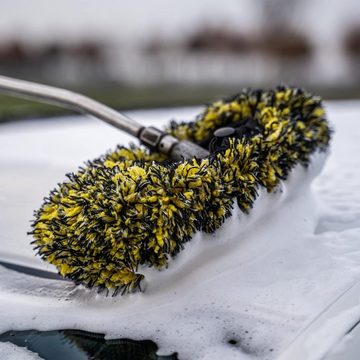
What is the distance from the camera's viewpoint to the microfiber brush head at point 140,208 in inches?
39.1

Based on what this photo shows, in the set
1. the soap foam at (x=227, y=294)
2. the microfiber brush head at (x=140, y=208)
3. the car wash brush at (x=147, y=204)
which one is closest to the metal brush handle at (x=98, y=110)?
the car wash brush at (x=147, y=204)

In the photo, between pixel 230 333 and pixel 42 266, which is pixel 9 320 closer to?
pixel 42 266

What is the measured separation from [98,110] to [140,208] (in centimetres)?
78

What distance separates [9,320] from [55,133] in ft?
8.33

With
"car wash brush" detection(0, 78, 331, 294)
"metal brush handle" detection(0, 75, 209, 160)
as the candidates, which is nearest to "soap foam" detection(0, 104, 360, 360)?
"car wash brush" detection(0, 78, 331, 294)

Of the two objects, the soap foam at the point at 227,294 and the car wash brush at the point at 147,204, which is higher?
the car wash brush at the point at 147,204

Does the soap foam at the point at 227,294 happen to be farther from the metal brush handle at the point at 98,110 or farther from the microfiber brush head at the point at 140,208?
the metal brush handle at the point at 98,110

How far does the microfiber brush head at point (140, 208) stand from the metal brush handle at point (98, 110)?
0.67ft

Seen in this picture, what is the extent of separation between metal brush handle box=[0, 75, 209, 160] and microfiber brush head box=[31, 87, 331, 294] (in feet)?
0.67

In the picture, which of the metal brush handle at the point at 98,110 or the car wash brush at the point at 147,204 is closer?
the car wash brush at the point at 147,204

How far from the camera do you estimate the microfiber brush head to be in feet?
3.26

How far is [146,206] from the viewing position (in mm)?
1004

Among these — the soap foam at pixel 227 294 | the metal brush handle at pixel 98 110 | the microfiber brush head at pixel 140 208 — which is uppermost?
the metal brush handle at pixel 98 110

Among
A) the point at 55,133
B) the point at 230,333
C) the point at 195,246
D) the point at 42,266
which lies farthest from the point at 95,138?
the point at 230,333
